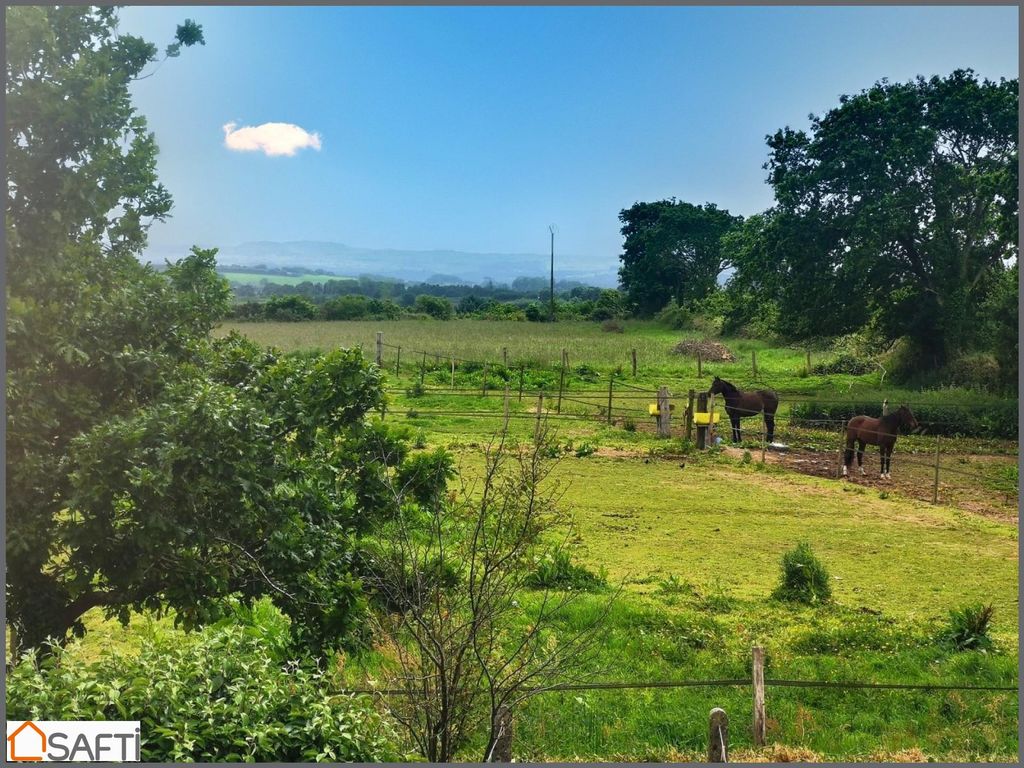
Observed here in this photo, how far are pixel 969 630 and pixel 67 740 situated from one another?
6968 millimetres

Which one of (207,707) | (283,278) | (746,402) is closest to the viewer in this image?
(207,707)

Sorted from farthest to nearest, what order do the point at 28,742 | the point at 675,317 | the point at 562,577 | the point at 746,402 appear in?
the point at 675,317, the point at 746,402, the point at 562,577, the point at 28,742

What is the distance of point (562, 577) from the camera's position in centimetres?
851

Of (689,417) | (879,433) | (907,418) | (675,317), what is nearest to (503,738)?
(879,433)

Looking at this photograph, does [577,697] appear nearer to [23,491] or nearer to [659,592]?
[659,592]

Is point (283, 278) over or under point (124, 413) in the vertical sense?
over

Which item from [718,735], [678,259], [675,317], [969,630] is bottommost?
[969,630]

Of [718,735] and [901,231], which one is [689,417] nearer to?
[901,231]

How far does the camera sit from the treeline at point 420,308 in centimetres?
3109

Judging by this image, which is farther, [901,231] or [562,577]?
[901,231]

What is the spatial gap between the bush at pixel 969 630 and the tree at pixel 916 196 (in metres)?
15.2

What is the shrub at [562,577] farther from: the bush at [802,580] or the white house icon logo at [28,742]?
the white house icon logo at [28,742]

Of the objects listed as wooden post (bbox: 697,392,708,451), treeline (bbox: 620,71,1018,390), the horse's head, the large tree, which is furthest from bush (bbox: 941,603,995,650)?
treeline (bbox: 620,71,1018,390)

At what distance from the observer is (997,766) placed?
404cm
